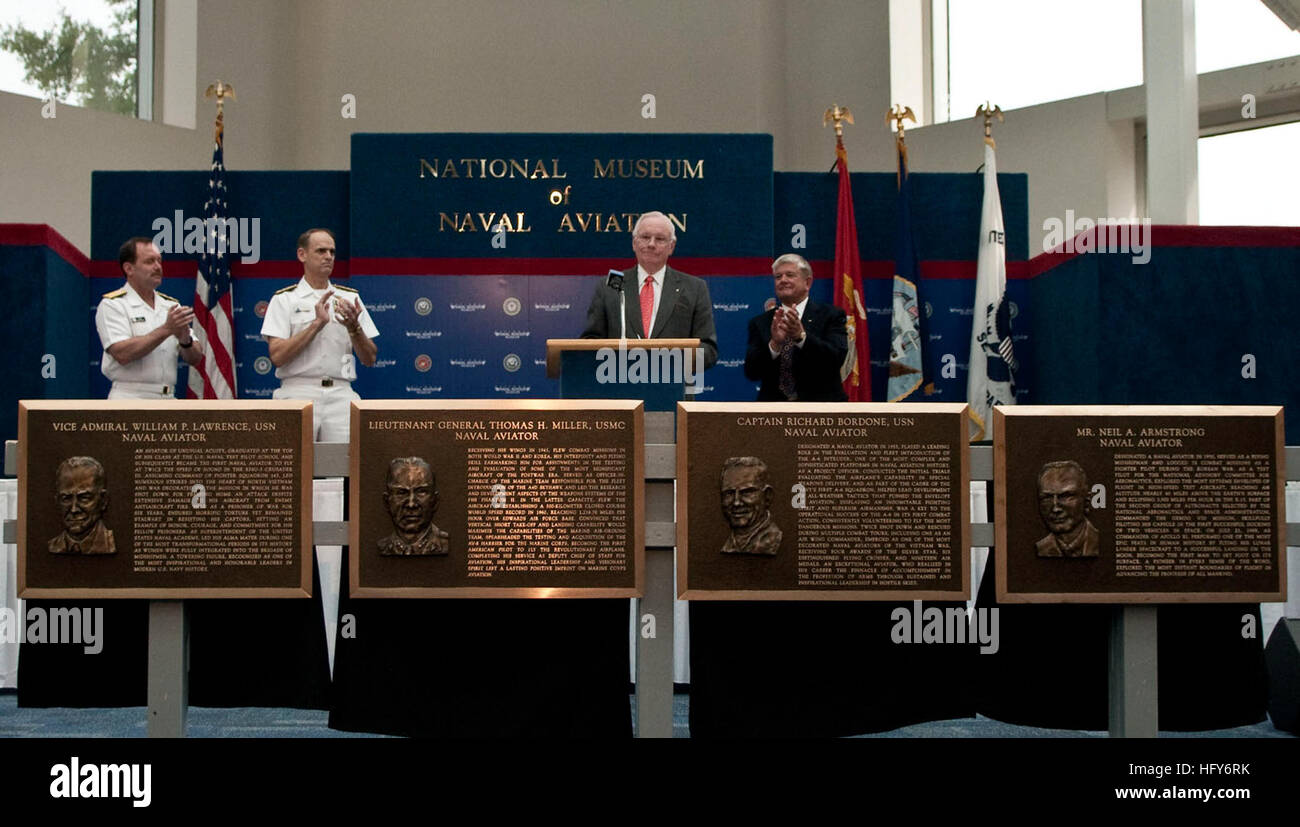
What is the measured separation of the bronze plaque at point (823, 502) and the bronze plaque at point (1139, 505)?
145 millimetres

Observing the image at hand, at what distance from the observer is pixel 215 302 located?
7031 millimetres

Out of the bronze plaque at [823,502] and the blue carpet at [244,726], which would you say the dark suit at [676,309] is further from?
the bronze plaque at [823,502]

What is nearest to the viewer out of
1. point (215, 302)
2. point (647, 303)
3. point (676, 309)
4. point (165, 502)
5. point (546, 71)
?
point (165, 502)

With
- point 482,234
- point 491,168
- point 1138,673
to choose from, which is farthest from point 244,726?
point 491,168

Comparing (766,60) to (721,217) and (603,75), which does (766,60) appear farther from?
(721,217)

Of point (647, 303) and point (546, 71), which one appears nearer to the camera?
point (647, 303)

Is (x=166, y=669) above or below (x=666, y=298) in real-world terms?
below

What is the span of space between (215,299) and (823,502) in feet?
17.2

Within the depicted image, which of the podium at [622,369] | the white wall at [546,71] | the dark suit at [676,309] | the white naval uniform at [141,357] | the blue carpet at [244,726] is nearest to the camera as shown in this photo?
the blue carpet at [244,726]

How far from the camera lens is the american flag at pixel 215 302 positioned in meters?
6.89

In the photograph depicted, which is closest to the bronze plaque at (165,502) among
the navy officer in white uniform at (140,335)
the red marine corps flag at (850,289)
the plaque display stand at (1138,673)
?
the plaque display stand at (1138,673)

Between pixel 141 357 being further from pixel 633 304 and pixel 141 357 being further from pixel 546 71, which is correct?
pixel 546 71

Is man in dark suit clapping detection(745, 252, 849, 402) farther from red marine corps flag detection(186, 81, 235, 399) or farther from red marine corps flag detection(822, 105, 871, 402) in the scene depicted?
red marine corps flag detection(186, 81, 235, 399)

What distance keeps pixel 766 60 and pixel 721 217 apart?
378 cm
